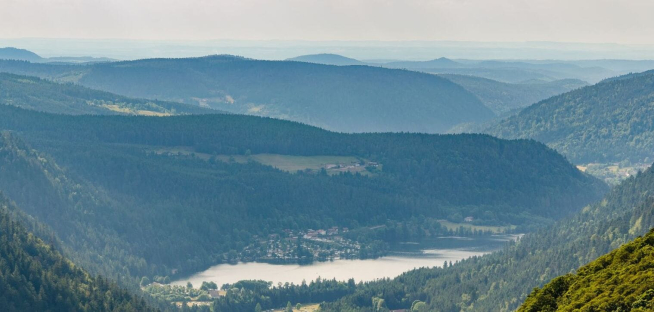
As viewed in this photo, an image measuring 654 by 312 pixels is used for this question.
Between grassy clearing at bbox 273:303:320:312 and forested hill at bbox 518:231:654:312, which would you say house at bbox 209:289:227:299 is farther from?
forested hill at bbox 518:231:654:312

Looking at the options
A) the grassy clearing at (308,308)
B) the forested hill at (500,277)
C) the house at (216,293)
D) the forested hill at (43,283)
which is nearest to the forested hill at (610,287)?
the forested hill at (43,283)

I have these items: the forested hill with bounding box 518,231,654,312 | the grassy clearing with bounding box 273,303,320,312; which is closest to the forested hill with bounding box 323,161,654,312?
the grassy clearing with bounding box 273,303,320,312

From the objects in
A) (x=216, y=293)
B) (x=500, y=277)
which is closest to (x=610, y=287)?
(x=500, y=277)

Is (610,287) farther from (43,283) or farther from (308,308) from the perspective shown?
(308,308)

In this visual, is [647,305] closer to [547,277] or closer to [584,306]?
[584,306]

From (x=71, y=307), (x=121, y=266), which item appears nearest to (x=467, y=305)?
(x=71, y=307)

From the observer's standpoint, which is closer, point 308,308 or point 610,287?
point 610,287

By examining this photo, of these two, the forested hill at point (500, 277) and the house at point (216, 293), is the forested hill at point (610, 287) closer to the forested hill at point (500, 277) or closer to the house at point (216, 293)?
the forested hill at point (500, 277)
